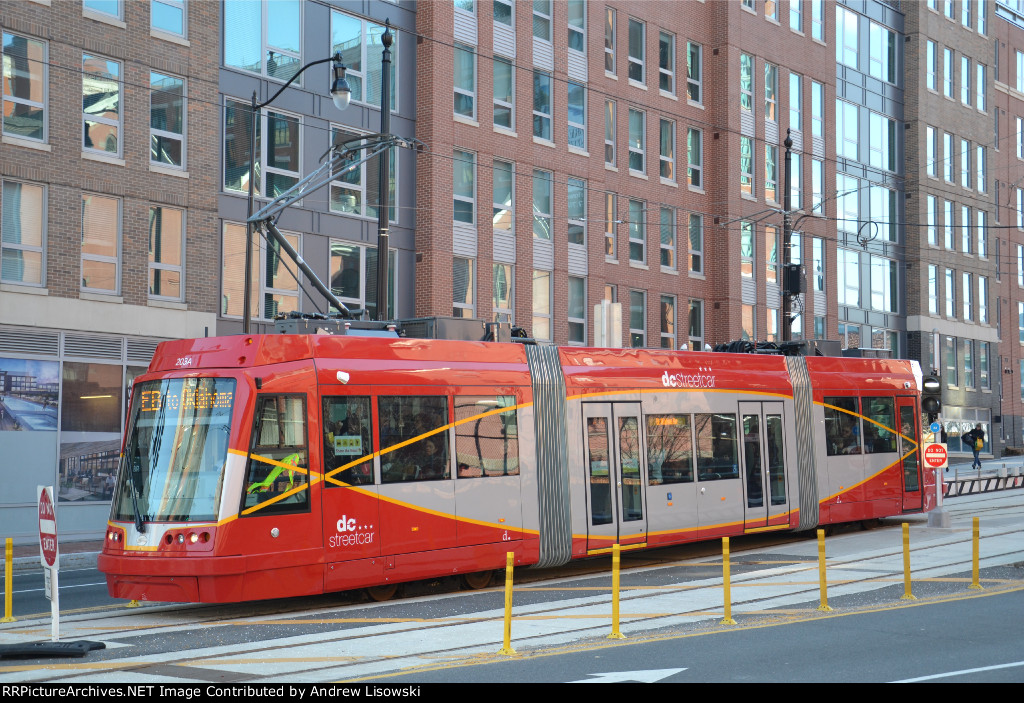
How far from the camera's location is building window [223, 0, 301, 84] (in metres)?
28.1

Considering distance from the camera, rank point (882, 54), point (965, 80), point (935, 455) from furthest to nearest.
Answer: point (965, 80)
point (882, 54)
point (935, 455)

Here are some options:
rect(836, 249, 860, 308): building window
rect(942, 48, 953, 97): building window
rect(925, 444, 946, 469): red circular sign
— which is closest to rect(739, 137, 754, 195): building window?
rect(836, 249, 860, 308): building window

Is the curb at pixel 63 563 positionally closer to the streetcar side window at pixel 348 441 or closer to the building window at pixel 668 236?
the streetcar side window at pixel 348 441

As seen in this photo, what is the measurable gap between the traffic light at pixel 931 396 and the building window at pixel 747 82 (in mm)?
Answer: 19131

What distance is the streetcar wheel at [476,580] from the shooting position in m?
16.3

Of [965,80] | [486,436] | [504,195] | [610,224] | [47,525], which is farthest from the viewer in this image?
[965,80]

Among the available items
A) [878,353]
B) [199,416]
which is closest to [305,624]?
[199,416]

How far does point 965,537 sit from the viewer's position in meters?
21.7

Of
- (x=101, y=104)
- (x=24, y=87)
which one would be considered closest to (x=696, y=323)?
(x=101, y=104)

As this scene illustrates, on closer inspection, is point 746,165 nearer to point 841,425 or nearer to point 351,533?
point 841,425

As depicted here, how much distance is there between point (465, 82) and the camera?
32656 millimetres

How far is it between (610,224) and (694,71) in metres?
6.98

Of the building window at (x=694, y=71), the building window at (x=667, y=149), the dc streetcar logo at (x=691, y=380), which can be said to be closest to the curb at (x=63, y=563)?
the dc streetcar logo at (x=691, y=380)
